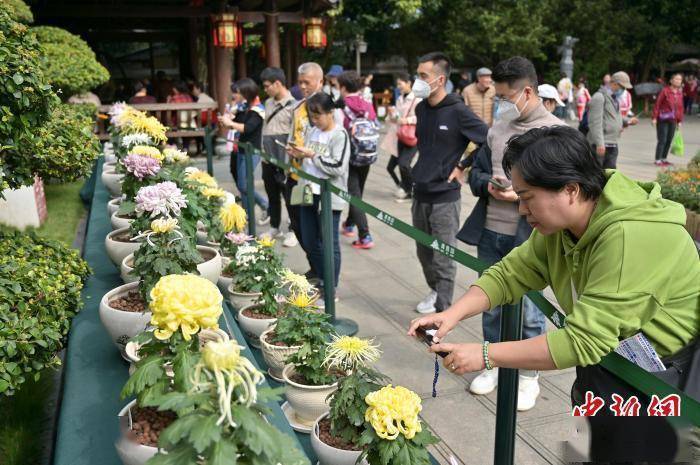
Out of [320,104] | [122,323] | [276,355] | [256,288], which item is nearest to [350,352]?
[276,355]

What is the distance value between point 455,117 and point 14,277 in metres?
3.07

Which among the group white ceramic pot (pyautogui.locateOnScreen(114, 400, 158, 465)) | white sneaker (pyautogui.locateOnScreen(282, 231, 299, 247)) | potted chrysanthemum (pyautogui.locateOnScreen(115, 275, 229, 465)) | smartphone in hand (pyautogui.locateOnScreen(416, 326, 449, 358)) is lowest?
white sneaker (pyautogui.locateOnScreen(282, 231, 299, 247))

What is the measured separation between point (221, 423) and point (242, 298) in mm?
2679

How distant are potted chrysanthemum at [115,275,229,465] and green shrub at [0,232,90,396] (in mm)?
635

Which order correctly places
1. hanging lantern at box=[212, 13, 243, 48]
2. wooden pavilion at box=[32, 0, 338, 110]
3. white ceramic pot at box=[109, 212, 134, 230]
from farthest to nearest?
wooden pavilion at box=[32, 0, 338, 110], hanging lantern at box=[212, 13, 243, 48], white ceramic pot at box=[109, 212, 134, 230]

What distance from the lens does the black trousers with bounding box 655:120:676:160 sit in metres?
12.6

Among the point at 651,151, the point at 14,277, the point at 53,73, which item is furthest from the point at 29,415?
the point at 651,151

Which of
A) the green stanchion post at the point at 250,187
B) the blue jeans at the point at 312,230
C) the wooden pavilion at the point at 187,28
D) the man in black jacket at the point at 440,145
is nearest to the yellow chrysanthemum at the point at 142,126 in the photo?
the blue jeans at the point at 312,230

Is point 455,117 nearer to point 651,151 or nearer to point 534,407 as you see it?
point 534,407

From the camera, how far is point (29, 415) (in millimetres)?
3396

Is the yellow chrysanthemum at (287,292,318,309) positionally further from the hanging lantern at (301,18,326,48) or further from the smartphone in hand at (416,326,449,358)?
the hanging lantern at (301,18,326,48)

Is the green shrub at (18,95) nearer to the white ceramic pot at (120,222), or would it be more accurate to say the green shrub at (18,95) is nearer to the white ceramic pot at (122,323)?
the white ceramic pot at (122,323)

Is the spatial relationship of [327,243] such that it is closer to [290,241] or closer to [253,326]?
[253,326]

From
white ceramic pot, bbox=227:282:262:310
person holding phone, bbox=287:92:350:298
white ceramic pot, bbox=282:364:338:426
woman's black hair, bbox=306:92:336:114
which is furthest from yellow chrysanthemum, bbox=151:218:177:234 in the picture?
woman's black hair, bbox=306:92:336:114
